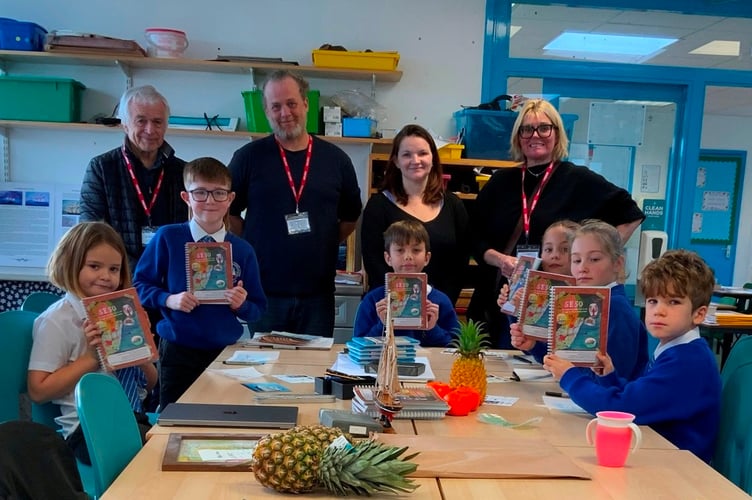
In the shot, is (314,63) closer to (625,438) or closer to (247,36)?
(247,36)

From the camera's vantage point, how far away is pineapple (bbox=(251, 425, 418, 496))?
1301 millimetres

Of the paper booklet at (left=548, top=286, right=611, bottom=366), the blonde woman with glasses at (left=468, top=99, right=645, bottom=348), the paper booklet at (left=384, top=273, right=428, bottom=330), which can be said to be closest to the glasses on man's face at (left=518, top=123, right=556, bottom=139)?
the blonde woman with glasses at (left=468, top=99, right=645, bottom=348)

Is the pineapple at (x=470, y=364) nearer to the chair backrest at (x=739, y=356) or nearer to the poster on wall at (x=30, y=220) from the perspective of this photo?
the chair backrest at (x=739, y=356)

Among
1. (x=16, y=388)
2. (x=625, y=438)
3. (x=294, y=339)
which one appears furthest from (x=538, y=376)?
(x=16, y=388)

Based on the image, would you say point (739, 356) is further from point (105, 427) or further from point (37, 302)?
point (37, 302)

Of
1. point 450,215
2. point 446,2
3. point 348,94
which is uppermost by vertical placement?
point 446,2

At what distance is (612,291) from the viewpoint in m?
2.45

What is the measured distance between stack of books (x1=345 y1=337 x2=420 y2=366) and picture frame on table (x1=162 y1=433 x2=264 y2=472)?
0.80 metres

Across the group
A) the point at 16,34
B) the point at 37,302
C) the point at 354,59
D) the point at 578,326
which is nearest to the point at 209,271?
the point at 37,302

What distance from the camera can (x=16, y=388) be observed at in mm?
2045

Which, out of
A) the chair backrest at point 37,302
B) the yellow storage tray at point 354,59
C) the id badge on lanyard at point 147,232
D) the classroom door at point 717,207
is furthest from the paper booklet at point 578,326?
the classroom door at point 717,207

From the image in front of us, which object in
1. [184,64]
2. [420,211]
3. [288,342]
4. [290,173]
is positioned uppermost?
[184,64]

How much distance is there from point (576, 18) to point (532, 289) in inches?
151

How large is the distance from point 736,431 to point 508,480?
37.8 inches
